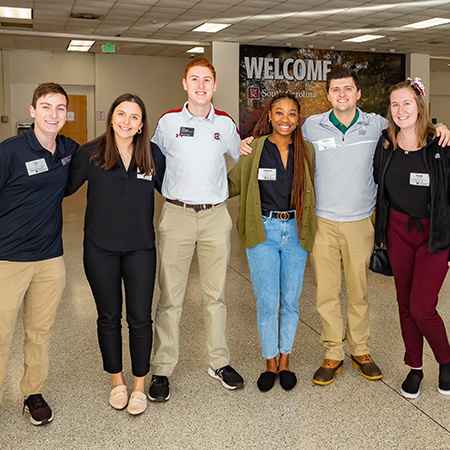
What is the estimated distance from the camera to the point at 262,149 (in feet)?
9.62

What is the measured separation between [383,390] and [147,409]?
132 centimetres

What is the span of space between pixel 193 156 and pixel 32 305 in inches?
Answer: 44.7

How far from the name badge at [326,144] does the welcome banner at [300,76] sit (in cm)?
1049

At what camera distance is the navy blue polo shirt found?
2.38m

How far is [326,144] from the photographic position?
9.95 feet

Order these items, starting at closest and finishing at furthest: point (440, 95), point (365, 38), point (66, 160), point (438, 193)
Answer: point (66, 160), point (438, 193), point (365, 38), point (440, 95)

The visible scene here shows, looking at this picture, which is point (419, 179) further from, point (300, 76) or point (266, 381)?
point (300, 76)

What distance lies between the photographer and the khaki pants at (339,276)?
307 cm

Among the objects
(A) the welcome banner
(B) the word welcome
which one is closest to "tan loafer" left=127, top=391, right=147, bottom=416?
(A) the welcome banner

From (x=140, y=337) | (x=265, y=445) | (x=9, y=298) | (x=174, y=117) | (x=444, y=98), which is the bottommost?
(x=265, y=445)

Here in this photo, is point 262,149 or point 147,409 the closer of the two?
point 147,409

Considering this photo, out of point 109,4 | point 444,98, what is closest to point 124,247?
point 109,4

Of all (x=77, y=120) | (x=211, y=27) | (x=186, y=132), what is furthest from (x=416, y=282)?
(x=77, y=120)

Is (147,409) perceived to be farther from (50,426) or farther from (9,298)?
(9,298)
